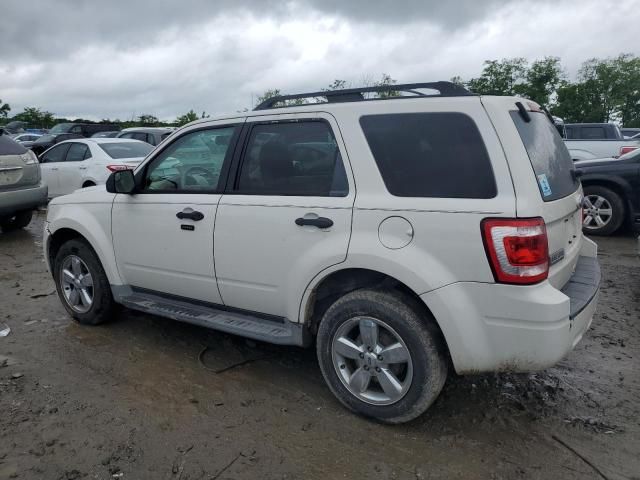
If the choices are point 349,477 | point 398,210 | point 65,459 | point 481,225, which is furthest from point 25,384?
point 481,225

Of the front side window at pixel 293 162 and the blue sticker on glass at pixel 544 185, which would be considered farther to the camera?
the front side window at pixel 293 162

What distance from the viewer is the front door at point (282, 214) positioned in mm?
3061

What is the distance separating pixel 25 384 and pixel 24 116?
5136 centimetres

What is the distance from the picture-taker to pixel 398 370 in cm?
298

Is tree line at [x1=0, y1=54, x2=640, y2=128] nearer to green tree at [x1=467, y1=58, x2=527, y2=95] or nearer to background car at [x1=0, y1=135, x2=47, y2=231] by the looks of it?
green tree at [x1=467, y1=58, x2=527, y2=95]

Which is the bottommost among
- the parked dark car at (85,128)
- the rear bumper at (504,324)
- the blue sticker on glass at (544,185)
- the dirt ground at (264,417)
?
the dirt ground at (264,417)

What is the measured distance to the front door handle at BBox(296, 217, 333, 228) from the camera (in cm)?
302

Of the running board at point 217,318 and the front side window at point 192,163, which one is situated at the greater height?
the front side window at point 192,163

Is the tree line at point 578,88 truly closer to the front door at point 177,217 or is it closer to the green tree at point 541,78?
the green tree at point 541,78

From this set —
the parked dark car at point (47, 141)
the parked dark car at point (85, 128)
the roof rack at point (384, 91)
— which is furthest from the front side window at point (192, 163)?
the parked dark car at point (85, 128)

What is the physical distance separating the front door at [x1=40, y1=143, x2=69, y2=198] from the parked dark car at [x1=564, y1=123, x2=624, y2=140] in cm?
1200

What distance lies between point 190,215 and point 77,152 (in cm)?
808

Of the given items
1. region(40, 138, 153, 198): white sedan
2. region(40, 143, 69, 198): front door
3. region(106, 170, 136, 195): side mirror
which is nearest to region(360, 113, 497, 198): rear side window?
region(106, 170, 136, 195): side mirror

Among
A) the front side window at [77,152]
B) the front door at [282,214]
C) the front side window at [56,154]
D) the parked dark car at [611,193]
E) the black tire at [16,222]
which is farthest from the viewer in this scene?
→ the front side window at [56,154]
